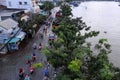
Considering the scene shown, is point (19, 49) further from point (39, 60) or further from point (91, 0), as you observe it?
point (91, 0)

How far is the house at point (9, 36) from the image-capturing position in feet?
122

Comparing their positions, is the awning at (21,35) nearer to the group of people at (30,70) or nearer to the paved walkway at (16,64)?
the paved walkway at (16,64)

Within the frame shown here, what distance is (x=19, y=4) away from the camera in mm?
65375

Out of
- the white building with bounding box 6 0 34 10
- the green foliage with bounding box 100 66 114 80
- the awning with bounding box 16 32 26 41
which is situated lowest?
the awning with bounding box 16 32 26 41

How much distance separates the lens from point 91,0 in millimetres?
136125

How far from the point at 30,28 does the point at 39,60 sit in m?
11.4

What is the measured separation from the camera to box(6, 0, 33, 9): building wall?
64.4m

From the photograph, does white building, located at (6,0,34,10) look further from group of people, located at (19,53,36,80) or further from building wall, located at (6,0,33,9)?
group of people, located at (19,53,36,80)

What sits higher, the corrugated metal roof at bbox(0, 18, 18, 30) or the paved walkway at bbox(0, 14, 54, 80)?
the corrugated metal roof at bbox(0, 18, 18, 30)

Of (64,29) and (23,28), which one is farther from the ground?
(64,29)

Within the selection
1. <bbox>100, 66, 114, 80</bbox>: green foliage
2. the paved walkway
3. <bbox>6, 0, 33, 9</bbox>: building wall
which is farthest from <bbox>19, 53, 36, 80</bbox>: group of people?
<bbox>6, 0, 33, 9</bbox>: building wall

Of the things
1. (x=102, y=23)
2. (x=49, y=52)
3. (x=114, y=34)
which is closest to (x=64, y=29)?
(x=49, y=52)

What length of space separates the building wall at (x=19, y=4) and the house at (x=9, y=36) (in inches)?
940

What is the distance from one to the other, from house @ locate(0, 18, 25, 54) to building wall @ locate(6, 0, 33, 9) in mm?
23867
